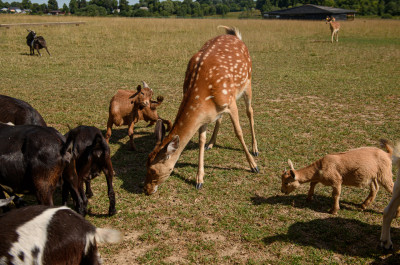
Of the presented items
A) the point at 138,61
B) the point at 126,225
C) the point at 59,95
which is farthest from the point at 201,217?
the point at 138,61

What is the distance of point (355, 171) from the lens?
4.62m

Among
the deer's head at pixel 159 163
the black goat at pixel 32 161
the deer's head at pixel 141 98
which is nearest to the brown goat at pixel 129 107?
the deer's head at pixel 141 98

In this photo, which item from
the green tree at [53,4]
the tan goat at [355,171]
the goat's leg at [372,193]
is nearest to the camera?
the tan goat at [355,171]

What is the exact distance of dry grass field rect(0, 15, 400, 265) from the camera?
417 centimetres

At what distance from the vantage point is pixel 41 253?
2699mm

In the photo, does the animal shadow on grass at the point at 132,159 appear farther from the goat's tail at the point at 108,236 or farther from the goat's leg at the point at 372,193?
the goat's leg at the point at 372,193

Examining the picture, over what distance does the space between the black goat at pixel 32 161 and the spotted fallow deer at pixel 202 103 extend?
1566 mm

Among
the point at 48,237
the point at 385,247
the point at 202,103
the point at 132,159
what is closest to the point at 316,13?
the point at 132,159

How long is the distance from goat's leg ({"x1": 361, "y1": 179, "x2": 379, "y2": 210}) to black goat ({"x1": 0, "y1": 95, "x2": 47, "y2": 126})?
483cm

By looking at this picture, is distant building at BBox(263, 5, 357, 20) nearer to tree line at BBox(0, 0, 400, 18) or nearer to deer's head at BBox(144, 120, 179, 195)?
tree line at BBox(0, 0, 400, 18)

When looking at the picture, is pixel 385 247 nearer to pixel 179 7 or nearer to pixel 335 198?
pixel 335 198

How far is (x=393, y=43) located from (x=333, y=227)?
24454mm

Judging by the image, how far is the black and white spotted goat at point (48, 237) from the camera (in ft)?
8.72

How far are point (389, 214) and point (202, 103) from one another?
9.59 ft
